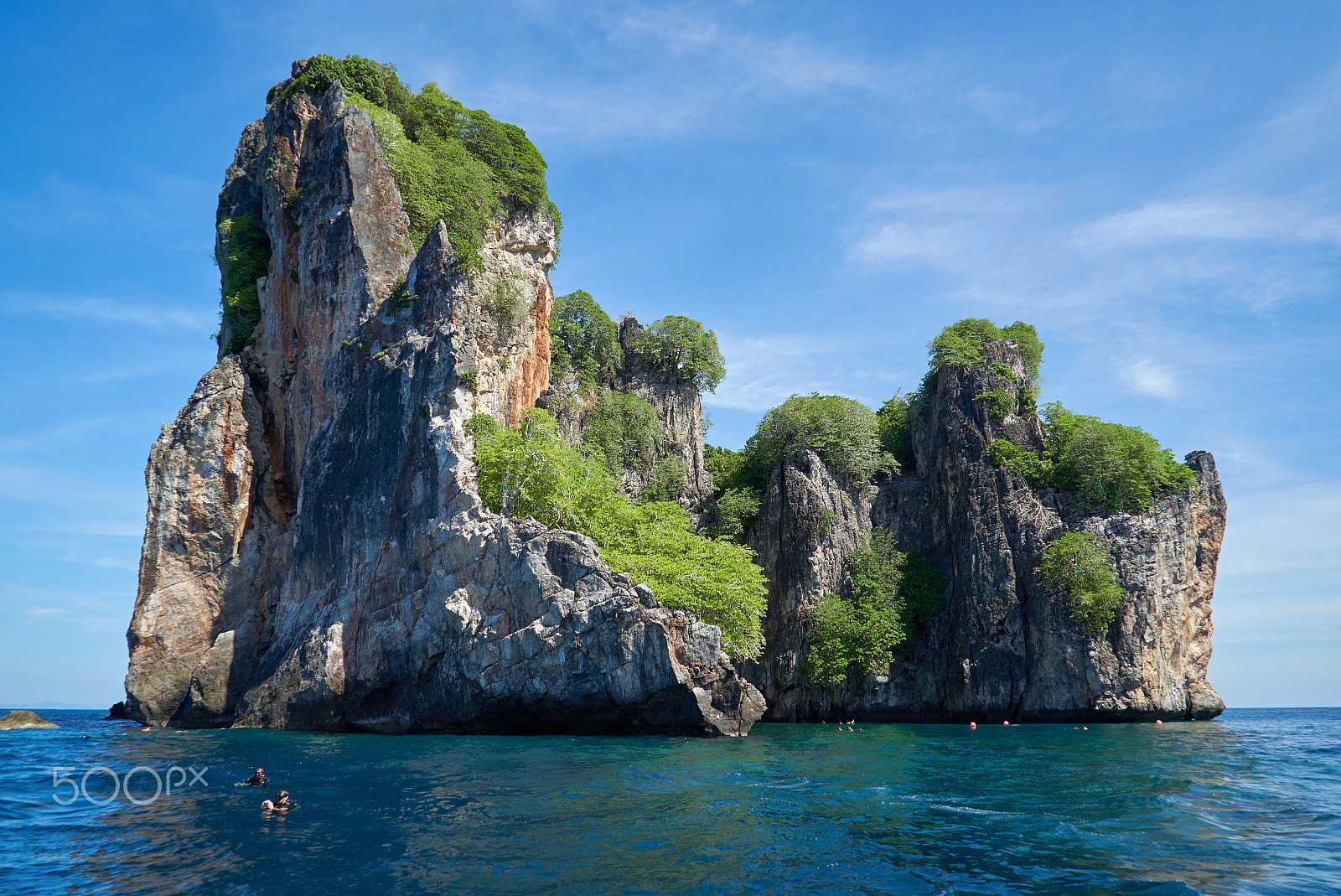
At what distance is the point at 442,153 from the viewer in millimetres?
50750

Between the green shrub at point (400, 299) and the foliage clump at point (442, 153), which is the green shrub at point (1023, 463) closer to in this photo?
the foliage clump at point (442, 153)

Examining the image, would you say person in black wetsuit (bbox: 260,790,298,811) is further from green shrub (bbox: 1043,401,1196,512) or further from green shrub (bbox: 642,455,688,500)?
green shrub (bbox: 1043,401,1196,512)

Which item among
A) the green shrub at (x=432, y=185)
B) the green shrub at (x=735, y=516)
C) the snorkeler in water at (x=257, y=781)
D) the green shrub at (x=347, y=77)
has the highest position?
the green shrub at (x=347, y=77)

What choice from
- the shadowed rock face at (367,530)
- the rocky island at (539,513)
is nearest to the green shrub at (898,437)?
the rocky island at (539,513)

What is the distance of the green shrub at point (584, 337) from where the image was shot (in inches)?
2240

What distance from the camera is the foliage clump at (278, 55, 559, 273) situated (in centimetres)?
4812

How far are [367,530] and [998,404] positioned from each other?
40933 millimetres

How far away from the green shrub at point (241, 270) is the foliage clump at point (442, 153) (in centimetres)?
951

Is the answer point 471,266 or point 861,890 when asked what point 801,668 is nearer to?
point 471,266

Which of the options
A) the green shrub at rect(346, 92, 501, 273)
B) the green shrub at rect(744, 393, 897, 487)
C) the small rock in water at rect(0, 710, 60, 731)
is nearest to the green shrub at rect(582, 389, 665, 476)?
the green shrub at rect(744, 393, 897, 487)

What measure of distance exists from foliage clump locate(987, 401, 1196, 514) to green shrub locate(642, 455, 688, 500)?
2129 centimetres

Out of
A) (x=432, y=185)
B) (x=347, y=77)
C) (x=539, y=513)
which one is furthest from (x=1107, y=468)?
(x=347, y=77)

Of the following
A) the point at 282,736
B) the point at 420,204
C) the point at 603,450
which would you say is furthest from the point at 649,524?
the point at 420,204

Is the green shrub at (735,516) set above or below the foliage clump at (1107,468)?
below
